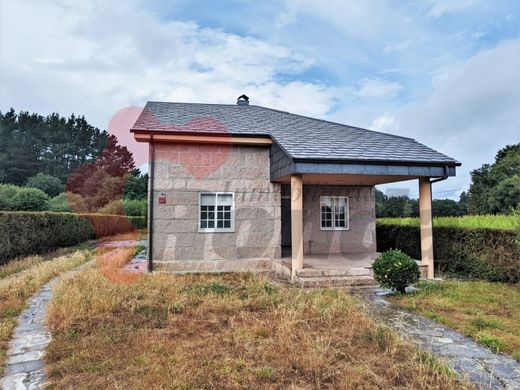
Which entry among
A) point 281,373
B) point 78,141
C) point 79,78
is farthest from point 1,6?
point 78,141

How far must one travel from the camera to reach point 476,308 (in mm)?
6324

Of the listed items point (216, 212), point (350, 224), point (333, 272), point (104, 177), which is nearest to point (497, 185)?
point (350, 224)

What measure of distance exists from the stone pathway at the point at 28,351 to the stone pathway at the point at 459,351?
4592mm

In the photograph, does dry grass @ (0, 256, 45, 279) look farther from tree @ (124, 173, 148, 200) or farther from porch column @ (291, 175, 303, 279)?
tree @ (124, 173, 148, 200)

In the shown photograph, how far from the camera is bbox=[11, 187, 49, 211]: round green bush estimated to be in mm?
20016

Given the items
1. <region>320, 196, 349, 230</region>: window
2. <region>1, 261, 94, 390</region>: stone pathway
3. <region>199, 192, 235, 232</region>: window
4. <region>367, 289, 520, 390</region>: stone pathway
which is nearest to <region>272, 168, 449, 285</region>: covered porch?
<region>320, 196, 349, 230</region>: window

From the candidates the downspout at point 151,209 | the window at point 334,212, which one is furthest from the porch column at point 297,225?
the downspout at point 151,209

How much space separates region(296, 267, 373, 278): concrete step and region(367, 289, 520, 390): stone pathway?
2.53 metres

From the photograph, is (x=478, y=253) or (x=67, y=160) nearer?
(x=478, y=253)

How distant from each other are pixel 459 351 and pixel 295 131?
26.0 ft

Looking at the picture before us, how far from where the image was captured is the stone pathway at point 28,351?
11.8ft

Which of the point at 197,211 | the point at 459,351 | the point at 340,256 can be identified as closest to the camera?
the point at 459,351

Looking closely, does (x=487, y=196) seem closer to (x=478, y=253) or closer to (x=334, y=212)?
(x=334, y=212)

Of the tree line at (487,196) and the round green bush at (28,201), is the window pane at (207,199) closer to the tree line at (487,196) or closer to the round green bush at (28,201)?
the round green bush at (28,201)
